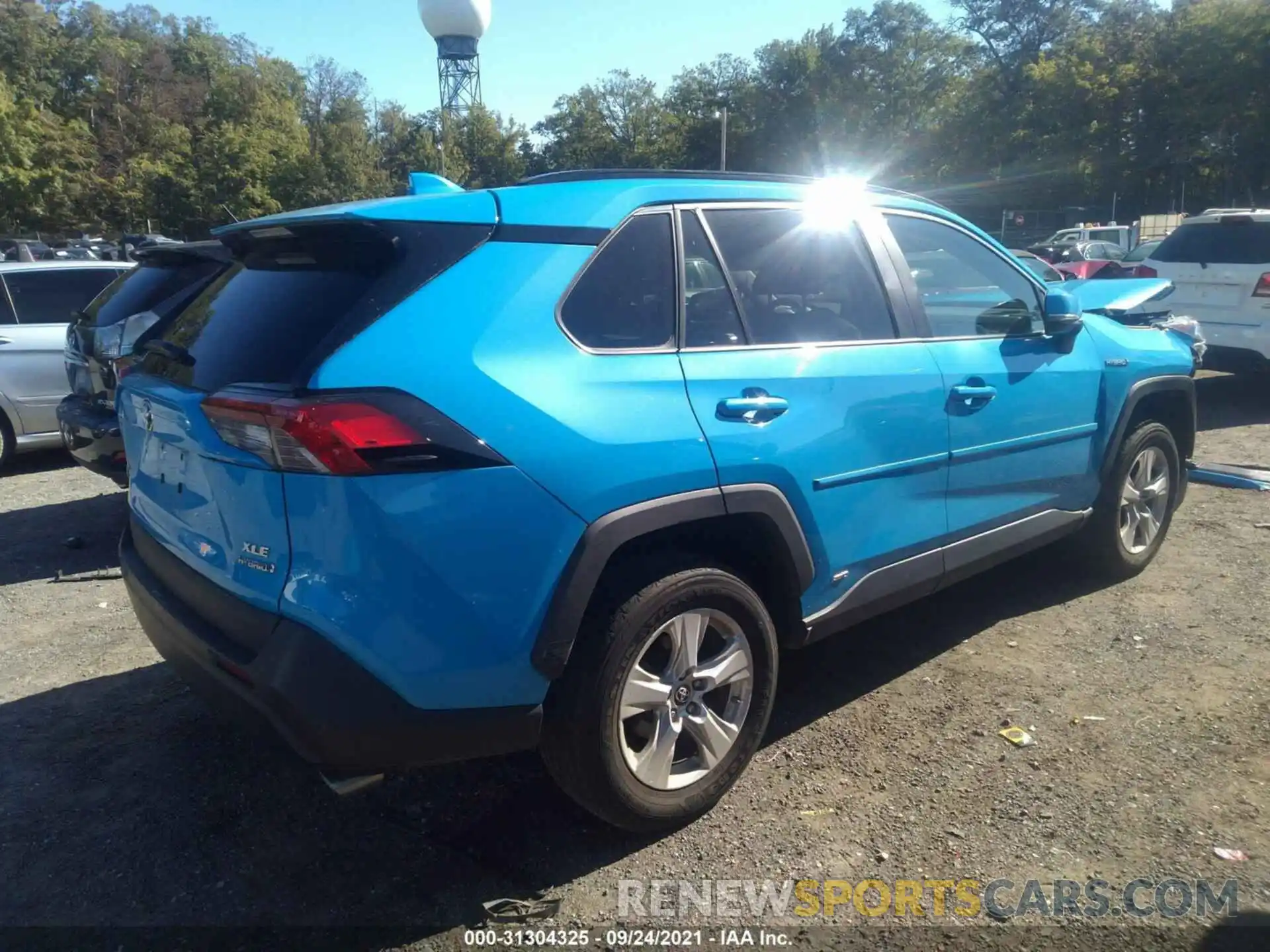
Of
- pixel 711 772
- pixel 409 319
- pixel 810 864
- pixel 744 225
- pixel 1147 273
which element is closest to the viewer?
pixel 409 319

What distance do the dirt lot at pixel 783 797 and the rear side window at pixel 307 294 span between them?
1.03 metres

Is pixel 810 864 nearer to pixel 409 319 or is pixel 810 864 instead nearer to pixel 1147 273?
pixel 409 319

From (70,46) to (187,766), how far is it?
227ft

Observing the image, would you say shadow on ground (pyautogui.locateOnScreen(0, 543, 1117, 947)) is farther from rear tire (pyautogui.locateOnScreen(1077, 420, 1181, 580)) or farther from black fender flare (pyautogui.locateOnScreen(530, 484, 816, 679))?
rear tire (pyautogui.locateOnScreen(1077, 420, 1181, 580))

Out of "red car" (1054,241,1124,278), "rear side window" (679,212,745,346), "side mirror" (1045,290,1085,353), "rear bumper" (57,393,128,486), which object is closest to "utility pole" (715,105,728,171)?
"red car" (1054,241,1124,278)

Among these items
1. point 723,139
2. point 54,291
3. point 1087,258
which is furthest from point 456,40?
point 54,291

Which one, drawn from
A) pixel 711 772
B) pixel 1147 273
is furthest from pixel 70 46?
pixel 711 772

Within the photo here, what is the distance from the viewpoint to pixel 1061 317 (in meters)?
4.02

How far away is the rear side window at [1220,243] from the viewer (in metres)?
8.70

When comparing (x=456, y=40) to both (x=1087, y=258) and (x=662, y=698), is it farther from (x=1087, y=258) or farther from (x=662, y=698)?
(x=662, y=698)

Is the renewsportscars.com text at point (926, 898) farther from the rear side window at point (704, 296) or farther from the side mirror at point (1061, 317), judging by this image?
the side mirror at point (1061, 317)

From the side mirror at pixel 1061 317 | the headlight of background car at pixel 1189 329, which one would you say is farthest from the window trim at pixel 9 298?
the headlight of background car at pixel 1189 329

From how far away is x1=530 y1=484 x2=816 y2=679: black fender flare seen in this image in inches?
94.6

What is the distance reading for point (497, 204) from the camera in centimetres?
258
